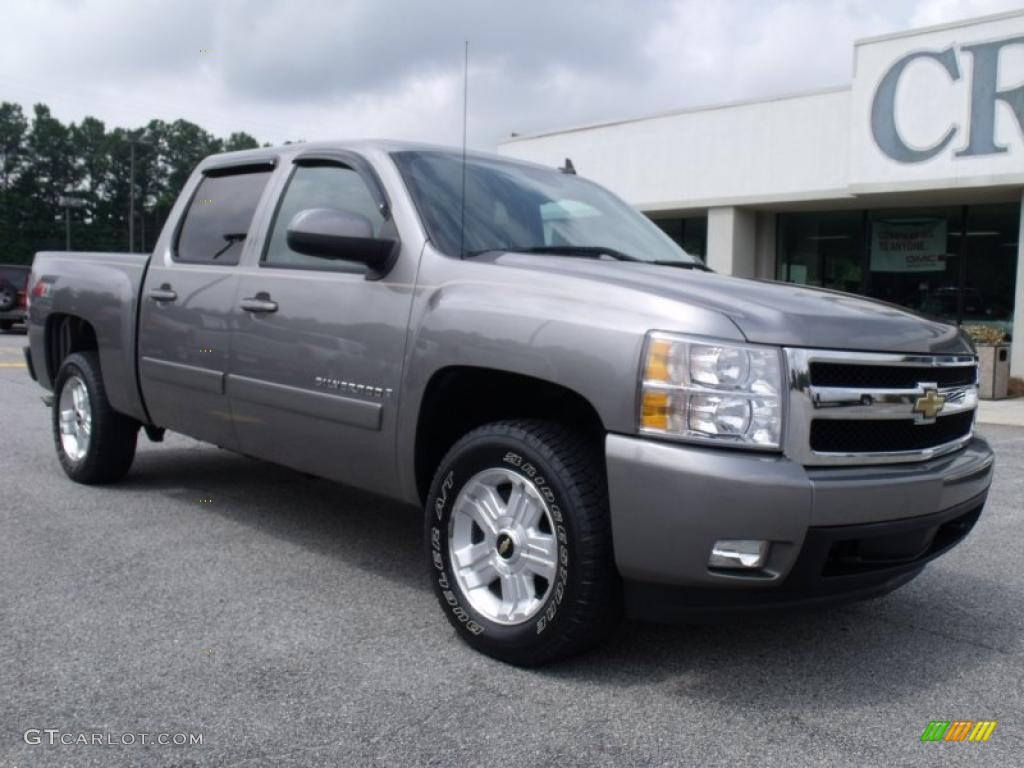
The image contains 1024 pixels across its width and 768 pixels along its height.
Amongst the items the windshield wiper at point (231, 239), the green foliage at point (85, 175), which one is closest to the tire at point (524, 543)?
the windshield wiper at point (231, 239)

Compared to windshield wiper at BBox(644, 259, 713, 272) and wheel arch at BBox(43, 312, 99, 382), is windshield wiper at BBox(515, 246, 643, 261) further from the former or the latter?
wheel arch at BBox(43, 312, 99, 382)

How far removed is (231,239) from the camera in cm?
486

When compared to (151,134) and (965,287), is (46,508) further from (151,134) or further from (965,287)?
(151,134)

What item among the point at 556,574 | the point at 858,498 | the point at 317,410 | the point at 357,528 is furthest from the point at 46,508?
the point at 858,498

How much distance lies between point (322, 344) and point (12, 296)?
21.7m


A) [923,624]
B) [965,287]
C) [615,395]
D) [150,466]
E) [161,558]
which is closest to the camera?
[615,395]

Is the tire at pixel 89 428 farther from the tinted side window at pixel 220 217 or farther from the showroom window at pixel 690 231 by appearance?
the showroom window at pixel 690 231

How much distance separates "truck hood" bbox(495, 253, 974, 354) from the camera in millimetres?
2932

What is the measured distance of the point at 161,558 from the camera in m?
4.42

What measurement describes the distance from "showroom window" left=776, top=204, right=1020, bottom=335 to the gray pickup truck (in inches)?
511

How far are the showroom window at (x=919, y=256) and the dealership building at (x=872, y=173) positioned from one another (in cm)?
2

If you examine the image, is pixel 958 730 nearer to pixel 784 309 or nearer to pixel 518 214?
pixel 784 309

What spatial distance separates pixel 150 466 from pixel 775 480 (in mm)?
4959

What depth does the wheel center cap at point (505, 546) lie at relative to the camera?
329 cm
